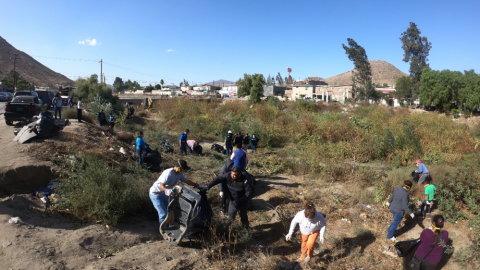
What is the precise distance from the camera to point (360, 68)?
4428cm

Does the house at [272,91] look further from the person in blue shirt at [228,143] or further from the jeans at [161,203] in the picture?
the jeans at [161,203]

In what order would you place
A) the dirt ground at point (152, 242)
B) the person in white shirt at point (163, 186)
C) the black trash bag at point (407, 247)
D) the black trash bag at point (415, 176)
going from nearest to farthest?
the dirt ground at point (152, 242), the black trash bag at point (407, 247), the person in white shirt at point (163, 186), the black trash bag at point (415, 176)

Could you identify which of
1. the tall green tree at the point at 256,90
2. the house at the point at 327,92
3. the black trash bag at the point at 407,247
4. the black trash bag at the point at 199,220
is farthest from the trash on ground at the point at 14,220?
the house at the point at 327,92

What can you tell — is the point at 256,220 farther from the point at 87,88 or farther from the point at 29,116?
the point at 87,88

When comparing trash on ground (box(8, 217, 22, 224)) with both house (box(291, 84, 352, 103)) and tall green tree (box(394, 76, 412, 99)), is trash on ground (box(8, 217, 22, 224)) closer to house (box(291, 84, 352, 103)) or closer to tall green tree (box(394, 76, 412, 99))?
house (box(291, 84, 352, 103))

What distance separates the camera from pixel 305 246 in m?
4.46

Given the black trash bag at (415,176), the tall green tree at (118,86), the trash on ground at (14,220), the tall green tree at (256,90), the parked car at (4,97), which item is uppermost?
the tall green tree at (118,86)

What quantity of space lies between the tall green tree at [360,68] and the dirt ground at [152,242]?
134 ft

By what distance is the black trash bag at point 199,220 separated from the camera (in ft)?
14.4

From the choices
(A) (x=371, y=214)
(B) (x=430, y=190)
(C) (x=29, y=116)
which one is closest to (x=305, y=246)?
(A) (x=371, y=214)

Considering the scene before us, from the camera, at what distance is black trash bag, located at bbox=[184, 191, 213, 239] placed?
4.39 metres

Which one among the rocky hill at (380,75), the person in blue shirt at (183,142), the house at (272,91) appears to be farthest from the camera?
the rocky hill at (380,75)

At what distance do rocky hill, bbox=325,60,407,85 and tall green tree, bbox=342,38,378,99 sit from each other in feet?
183

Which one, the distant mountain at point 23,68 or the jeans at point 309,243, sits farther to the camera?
the distant mountain at point 23,68
